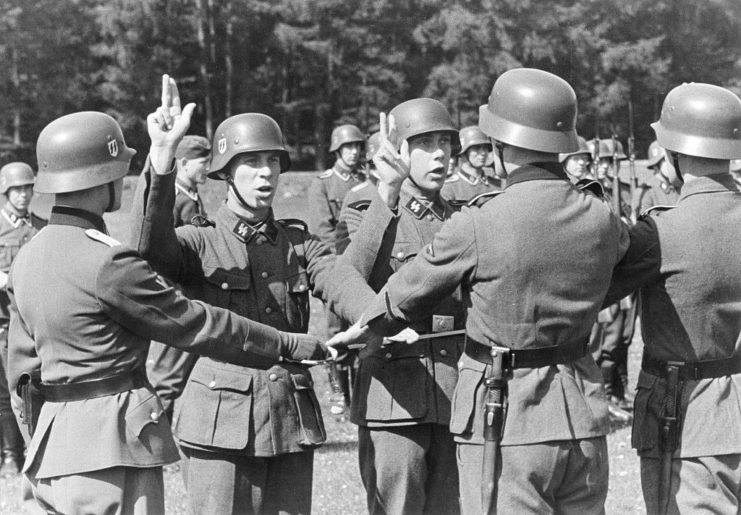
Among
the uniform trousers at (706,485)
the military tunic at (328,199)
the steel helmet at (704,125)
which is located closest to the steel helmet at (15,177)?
the military tunic at (328,199)

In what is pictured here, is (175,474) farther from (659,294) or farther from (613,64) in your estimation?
(613,64)

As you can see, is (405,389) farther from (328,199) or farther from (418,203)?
(328,199)

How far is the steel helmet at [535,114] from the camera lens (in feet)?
14.1

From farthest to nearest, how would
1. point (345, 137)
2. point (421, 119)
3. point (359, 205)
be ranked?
point (345, 137) < point (359, 205) < point (421, 119)

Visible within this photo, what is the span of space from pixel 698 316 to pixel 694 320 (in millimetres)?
25

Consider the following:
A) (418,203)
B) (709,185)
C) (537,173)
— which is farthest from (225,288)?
(709,185)

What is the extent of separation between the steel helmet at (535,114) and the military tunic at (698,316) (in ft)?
2.28

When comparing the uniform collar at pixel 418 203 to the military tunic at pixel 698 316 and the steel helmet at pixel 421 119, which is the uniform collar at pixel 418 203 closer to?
the steel helmet at pixel 421 119

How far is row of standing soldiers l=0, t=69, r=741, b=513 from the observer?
4207mm

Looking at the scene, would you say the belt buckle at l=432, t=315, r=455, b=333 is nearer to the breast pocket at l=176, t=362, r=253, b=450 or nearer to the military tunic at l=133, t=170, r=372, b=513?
the military tunic at l=133, t=170, r=372, b=513

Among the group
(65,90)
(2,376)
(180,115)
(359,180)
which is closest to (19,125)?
(65,90)

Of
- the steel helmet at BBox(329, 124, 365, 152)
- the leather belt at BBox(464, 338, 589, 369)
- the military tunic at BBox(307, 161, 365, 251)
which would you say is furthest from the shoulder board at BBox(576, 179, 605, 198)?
the steel helmet at BBox(329, 124, 365, 152)

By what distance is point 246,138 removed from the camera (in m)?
5.16

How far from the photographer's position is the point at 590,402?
432 centimetres
